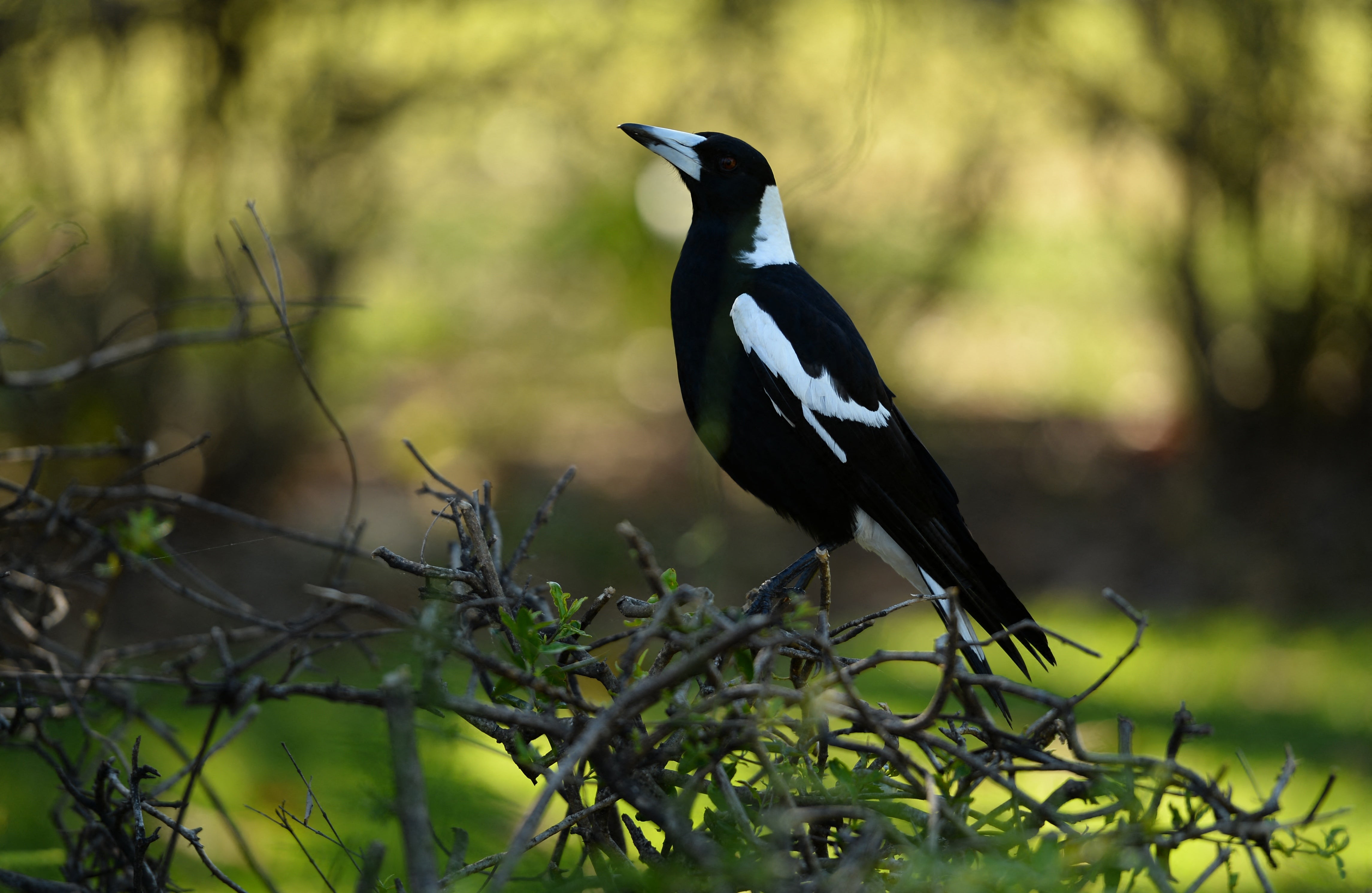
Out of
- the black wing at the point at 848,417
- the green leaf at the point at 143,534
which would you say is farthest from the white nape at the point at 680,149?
the green leaf at the point at 143,534

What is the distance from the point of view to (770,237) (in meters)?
2.82

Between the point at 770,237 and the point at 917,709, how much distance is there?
216 centimetres

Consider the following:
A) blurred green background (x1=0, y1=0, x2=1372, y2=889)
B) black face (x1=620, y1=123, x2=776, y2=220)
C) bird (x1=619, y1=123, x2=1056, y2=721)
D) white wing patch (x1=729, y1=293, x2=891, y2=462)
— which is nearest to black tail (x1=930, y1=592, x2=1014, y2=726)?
bird (x1=619, y1=123, x2=1056, y2=721)

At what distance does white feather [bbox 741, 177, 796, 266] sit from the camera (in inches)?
108

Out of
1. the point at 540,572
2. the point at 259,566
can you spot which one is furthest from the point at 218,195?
the point at 540,572

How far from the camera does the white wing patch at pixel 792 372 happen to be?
2.46 m

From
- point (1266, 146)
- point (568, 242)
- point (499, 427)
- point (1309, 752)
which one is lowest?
point (1309, 752)

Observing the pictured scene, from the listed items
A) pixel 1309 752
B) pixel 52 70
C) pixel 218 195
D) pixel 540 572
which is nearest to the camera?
pixel 1309 752

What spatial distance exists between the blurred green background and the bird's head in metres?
1.61

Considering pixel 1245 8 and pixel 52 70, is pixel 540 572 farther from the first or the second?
pixel 1245 8

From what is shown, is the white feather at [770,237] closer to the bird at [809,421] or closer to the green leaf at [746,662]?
the bird at [809,421]

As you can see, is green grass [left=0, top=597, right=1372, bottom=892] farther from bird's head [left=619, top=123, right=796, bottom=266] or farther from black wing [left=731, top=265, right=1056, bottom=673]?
bird's head [left=619, top=123, right=796, bottom=266]

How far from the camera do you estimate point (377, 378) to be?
697cm

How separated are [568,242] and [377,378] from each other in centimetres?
148
